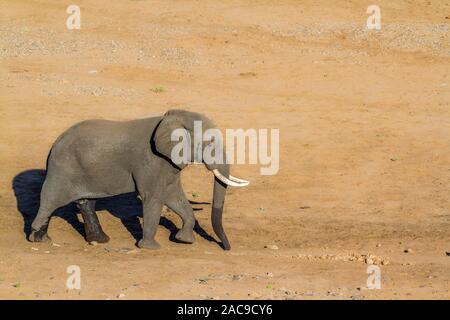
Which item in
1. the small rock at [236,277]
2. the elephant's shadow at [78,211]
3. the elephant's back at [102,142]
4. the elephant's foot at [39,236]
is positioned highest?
the elephant's back at [102,142]

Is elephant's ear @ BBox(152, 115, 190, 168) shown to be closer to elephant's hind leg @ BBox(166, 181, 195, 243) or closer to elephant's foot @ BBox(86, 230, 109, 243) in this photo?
elephant's hind leg @ BBox(166, 181, 195, 243)

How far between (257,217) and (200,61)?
476 inches

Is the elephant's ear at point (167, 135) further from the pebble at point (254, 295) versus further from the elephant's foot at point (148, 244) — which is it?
the pebble at point (254, 295)

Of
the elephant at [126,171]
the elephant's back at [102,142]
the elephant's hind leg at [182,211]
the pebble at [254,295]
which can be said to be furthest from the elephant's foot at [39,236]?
the pebble at [254,295]

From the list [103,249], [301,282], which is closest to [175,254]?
[103,249]

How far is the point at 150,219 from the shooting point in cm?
1576

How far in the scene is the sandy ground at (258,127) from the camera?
14.3m

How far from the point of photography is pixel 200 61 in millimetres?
29359

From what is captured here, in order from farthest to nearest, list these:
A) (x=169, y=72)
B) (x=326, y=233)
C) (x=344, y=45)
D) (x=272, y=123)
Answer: (x=344, y=45)
(x=169, y=72)
(x=272, y=123)
(x=326, y=233)

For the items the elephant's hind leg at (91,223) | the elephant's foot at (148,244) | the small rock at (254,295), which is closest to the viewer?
the small rock at (254,295)

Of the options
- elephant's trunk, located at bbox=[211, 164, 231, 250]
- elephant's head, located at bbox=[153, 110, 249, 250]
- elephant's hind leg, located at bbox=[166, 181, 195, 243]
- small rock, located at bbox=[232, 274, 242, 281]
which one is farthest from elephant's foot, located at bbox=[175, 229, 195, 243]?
small rock, located at bbox=[232, 274, 242, 281]

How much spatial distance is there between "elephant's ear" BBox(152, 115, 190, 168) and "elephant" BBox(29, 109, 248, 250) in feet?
0.08

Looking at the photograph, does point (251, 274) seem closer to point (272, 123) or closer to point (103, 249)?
point (103, 249)

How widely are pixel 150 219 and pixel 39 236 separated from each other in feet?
6.29
